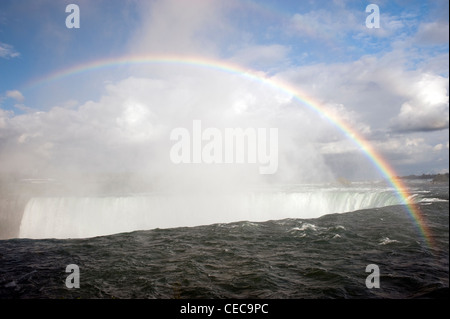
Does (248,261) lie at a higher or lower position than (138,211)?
lower

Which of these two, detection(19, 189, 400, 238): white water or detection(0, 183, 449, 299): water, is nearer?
detection(0, 183, 449, 299): water

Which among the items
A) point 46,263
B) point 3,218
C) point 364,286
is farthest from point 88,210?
point 364,286

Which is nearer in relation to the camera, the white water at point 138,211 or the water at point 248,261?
the water at point 248,261

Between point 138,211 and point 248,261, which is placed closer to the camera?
point 248,261
